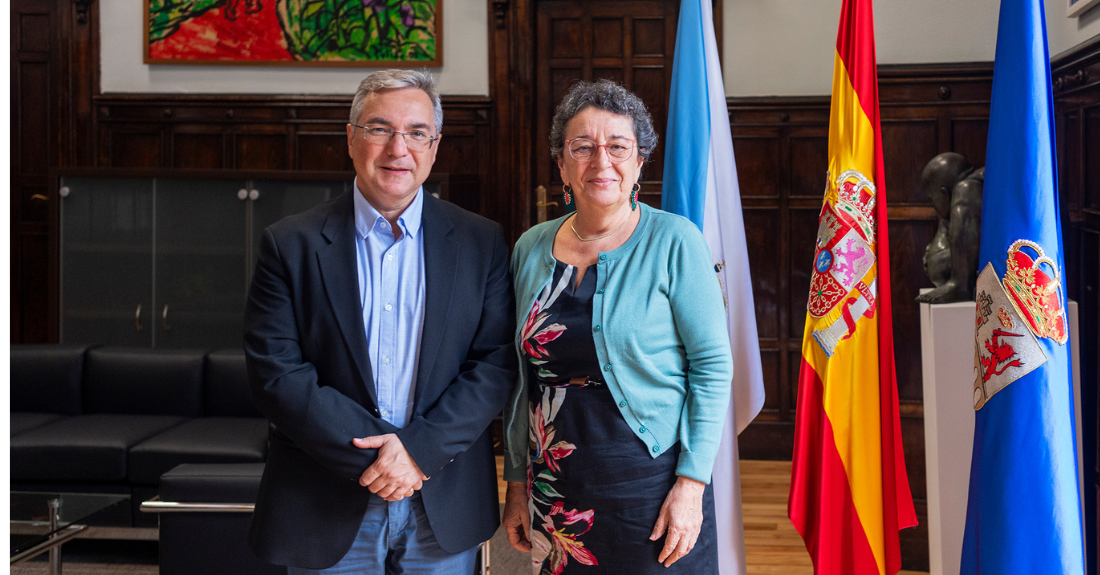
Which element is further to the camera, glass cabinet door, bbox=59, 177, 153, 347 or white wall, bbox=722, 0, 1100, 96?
glass cabinet door, bbox=59, 177, 153, 347

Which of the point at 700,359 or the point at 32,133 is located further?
the point at 32,133

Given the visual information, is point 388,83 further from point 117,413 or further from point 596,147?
point 117,413

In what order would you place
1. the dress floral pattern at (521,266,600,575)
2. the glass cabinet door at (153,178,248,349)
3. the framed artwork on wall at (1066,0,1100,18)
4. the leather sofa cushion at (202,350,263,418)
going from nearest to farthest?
the dress floral pattern at (521,266,600,575) → the framed artwork on wall at (1066,0,1100,18) → the leather sofa cushion at (202,350,263,418) → the glass cabinet door at (153,178,248,349)

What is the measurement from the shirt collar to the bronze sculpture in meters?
1.86

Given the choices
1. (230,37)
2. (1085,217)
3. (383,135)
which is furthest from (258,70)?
(1085,217)

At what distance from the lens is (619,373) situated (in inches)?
59.6

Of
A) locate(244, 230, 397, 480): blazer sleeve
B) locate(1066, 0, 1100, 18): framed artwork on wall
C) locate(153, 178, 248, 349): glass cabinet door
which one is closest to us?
locate(244, 230, 397, 480): blazer sleeve

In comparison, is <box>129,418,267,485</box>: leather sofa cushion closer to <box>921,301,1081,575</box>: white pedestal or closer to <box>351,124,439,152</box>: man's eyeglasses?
<box>351,124,439,152</box>: man's eyeglasses

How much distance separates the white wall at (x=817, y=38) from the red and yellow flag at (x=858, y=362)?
266cm

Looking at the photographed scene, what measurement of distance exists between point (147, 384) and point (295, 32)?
2595 mm

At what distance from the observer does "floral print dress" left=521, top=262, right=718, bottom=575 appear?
4.99 feet

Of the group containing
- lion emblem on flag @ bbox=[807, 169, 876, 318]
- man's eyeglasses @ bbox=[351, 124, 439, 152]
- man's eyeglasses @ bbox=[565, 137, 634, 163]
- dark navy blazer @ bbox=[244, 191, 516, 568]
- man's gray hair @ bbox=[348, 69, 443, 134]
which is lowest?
dark navy blazer @ bbox=[244, 191, 516, 568]

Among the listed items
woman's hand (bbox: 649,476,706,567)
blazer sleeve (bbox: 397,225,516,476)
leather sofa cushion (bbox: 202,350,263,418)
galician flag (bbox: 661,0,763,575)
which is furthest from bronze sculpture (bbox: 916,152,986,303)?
leather sofa cushion (bbox: 202,350,263,418)

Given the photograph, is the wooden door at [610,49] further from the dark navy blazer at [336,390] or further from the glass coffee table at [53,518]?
the dark navy blazer at [336,390]
